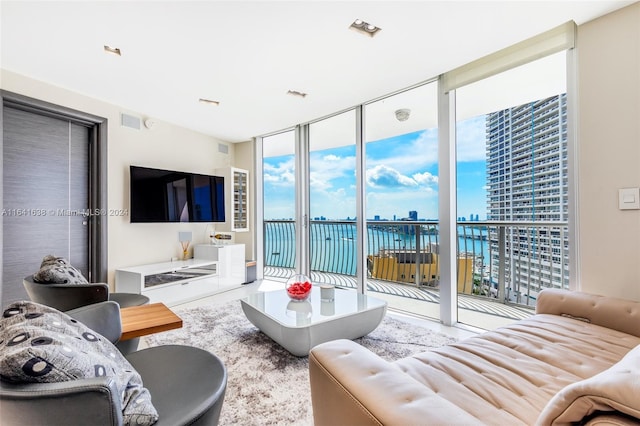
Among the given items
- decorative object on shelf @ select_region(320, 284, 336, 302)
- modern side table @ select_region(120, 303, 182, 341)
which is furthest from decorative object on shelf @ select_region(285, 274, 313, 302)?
modern side table @ select_region(120, 303, 182, 341)

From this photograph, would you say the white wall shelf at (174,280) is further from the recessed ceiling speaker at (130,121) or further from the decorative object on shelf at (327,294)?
the decorative object on shelf at (327,294)

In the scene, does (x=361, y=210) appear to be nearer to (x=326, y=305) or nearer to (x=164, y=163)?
(x=326, y=305)

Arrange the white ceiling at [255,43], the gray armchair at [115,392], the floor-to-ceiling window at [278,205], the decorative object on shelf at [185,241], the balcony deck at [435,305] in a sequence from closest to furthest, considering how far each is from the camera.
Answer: the gray armchair at [115,392] → the white ceiling at [255,43] → the balcony deck at [435,305] → the decorative object on shelf at [185,241] → the floor-to-ceiling window at [278,205]

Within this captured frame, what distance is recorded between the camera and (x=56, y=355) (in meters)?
0.74

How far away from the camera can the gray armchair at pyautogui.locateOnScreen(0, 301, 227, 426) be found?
67 cm

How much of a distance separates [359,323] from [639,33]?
2778 mm

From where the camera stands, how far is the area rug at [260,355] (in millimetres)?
1581

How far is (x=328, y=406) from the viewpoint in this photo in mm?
938

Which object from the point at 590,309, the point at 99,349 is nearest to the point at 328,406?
the point at 99,349

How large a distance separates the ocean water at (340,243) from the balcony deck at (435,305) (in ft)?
1.16

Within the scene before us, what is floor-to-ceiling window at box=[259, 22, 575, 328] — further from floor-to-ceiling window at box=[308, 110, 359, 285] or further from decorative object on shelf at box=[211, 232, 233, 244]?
decorative object on shelf at box=[211, 232, 233, 244]

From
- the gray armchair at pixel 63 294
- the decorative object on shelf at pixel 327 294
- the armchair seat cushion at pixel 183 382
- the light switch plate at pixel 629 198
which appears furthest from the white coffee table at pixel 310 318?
the light switch plate at pixel 629 198

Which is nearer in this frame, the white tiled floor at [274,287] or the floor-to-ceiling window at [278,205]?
the white tiled floor at [274,287]

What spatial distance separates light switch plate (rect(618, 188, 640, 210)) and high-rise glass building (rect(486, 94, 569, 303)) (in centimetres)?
94
